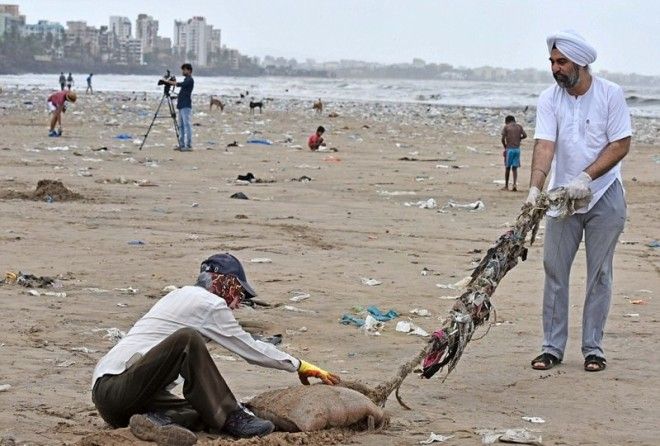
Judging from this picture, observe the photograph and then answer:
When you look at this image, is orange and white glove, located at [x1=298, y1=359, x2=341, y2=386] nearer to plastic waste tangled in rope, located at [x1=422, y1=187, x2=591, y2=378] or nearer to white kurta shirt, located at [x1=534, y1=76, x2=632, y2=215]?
plastic waste tangled in rope, located at [x1=422, y1=187, x2=591, y2=378]

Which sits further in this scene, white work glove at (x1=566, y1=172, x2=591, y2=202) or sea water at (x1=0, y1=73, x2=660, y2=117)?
sea water at (x1=0, y1=73, x2=660, y2=117)

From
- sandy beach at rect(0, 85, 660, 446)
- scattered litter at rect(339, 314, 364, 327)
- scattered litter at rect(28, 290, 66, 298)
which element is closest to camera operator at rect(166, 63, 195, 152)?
sandy beach at rect(0, 85, 660, 446)

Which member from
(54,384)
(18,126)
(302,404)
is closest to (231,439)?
(302,404)

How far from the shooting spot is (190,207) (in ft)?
41.0

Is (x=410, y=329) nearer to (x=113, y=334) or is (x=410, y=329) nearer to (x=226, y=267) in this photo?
(x=113, y=334)

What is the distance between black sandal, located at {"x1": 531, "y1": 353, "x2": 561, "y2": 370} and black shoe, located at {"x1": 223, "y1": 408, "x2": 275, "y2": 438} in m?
1.90

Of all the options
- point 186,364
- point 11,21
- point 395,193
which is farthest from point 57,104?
point 11,21

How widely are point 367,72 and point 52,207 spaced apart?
165746 millimetres

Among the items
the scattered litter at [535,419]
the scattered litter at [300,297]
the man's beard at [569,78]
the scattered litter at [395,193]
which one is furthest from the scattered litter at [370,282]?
the scattered litter at [395,193]

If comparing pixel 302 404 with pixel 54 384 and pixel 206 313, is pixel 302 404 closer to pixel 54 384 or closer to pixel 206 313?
pixel 206 313

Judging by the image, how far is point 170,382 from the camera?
15.9 ft

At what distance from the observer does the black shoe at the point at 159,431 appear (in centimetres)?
461

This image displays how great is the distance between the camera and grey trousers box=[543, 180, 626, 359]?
6.25m

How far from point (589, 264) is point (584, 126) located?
75 cm
